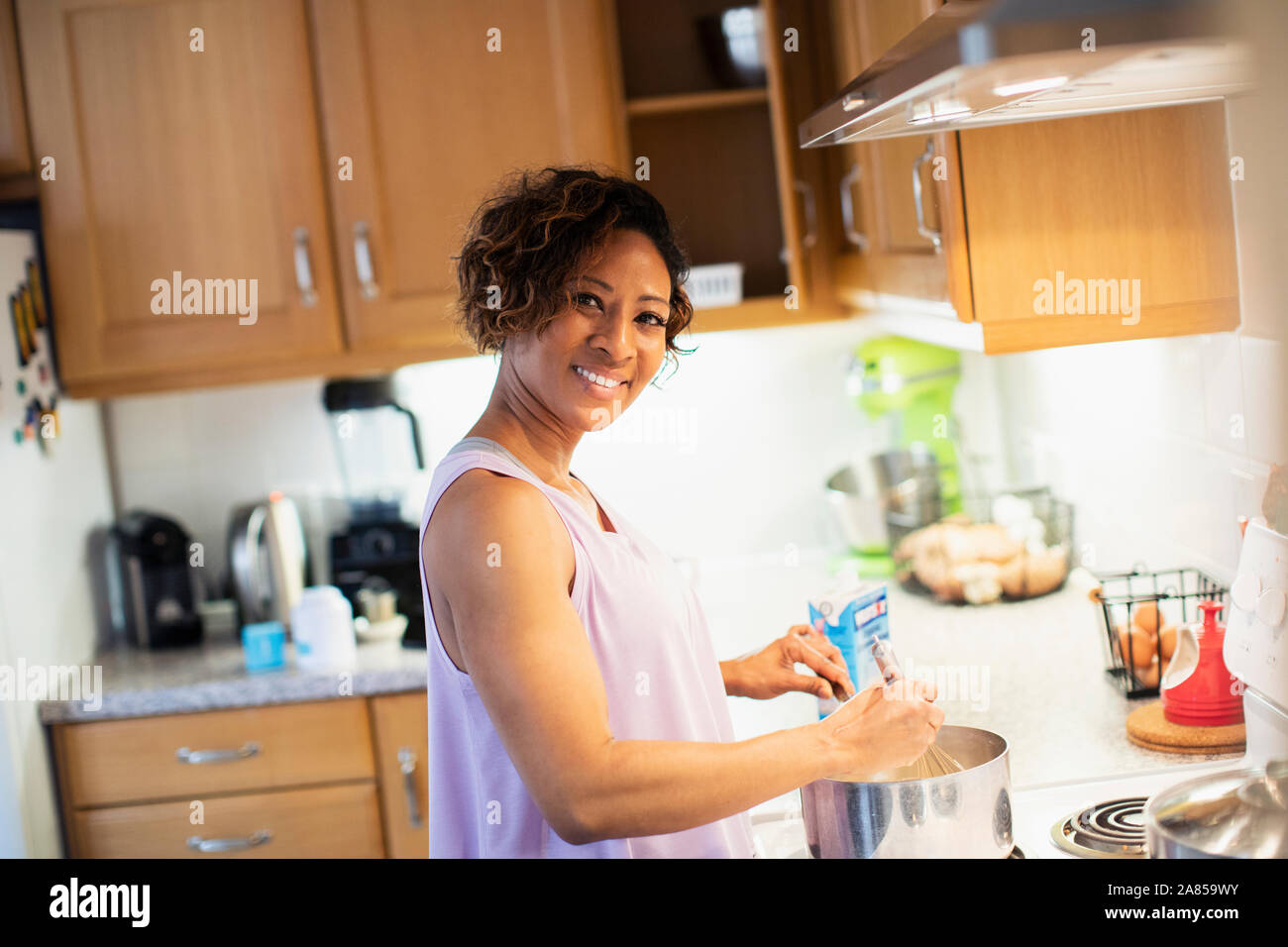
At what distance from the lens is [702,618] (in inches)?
46.9

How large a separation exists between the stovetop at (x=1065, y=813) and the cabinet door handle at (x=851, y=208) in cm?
103

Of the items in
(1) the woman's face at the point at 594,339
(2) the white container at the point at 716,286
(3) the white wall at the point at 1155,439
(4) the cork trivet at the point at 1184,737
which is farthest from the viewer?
(2) the white container at the point at 716,286

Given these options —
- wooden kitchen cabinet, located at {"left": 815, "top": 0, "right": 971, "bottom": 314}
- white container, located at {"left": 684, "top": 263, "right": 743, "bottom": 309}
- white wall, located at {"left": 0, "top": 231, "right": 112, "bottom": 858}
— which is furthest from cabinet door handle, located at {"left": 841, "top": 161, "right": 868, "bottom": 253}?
white wall, located at {"left": 0, "top": 231, "right": 112, "bottom": 858}

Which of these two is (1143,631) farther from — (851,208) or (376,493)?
(376,493)

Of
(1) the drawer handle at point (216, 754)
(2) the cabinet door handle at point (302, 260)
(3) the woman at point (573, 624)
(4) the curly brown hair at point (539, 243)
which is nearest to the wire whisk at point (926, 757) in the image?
(3) the woman at point (573, 624)

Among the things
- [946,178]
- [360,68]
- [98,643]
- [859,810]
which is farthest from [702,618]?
[98,643]

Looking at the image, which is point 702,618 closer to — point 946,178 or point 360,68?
point 946,178

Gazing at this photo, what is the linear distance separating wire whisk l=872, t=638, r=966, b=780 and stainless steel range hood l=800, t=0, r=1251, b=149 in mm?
465

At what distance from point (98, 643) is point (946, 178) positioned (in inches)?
74.6

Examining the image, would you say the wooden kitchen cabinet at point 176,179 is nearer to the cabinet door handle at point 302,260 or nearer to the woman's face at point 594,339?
the cabinet door handle at point 302,260

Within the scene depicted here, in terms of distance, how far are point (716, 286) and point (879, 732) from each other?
1447 mm

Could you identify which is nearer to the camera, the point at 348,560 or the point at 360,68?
the point at 360,68

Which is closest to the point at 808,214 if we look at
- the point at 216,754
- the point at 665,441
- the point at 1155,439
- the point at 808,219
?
the point at 808,219

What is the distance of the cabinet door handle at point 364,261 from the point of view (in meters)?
2.24
